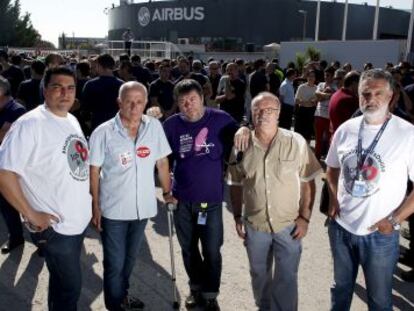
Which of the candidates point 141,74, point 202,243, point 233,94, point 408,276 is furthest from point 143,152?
point 141,74

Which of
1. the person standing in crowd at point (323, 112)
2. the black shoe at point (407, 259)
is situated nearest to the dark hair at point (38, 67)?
the person standing in crowd at point (323, 112)

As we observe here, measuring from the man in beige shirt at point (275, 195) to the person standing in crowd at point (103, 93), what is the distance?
11.6ft

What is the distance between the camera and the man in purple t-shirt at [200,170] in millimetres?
3533

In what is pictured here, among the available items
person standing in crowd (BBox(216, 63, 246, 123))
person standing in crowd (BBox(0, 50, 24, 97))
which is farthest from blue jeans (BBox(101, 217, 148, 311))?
person standing in crowd (BBox(0, 50, 24, 97))

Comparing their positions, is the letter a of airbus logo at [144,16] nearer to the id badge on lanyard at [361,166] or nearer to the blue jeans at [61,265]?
the blue jeans at [61,265]

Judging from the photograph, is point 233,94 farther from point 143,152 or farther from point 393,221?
point 393,221

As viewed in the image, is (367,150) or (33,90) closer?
(367,150)

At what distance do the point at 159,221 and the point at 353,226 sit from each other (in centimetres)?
337

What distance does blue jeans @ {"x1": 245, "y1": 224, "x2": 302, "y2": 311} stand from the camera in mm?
3186

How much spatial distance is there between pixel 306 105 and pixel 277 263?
21.6ft

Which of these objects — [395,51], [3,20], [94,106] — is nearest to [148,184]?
[94,106]

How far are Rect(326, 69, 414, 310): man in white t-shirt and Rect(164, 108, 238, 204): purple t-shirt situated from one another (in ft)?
3.18

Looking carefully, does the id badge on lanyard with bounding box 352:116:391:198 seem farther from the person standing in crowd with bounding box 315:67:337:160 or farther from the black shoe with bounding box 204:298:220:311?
the person standing in crowd with bounding box 315:67:337:160

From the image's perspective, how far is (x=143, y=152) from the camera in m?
3.32
